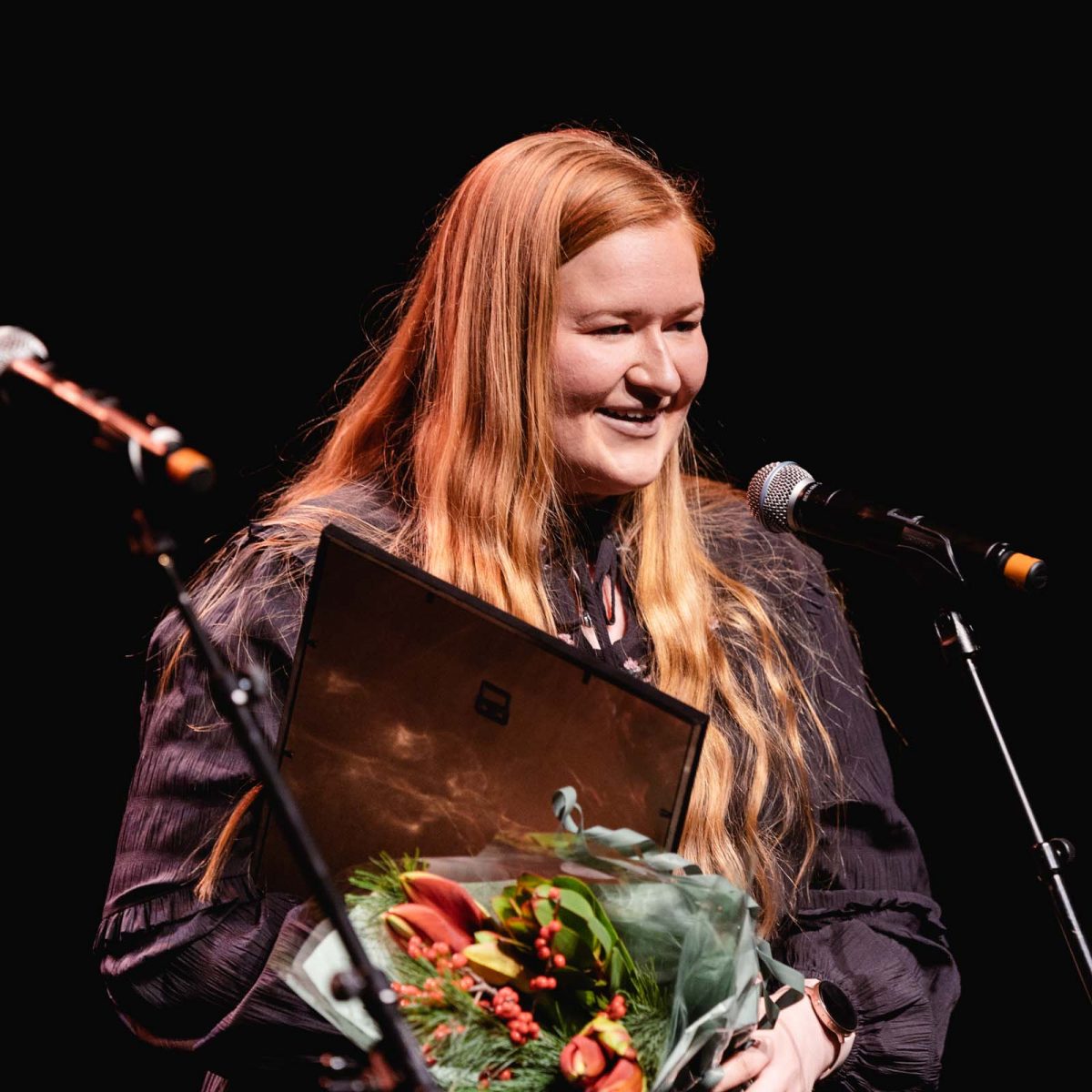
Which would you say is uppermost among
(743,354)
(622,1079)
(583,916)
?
(743,354)

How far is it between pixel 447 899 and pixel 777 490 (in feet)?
2.25

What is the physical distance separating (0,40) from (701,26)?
1324 millimetres

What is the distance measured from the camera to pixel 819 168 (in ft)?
8.81

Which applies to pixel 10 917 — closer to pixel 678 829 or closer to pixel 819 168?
pixel 678 829

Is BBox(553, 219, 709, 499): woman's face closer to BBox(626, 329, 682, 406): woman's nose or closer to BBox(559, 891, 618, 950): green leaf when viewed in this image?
BBox(626, 329, 682, 406): woman's nose

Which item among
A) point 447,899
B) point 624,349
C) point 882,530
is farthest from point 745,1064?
point 624,349

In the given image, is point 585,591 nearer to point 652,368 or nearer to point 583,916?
point 652,368

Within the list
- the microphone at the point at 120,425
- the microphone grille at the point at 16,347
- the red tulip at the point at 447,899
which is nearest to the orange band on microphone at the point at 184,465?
the microphone at the point at 120,425

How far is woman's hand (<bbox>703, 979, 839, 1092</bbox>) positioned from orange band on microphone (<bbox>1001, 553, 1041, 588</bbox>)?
522mm

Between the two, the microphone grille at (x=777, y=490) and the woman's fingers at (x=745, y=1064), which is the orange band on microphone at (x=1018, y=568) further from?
the woman's fingers at (x=745, y=1064)

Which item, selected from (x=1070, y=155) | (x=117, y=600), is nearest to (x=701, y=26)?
(x=1070, y=155)

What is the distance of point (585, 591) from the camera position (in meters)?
1.86

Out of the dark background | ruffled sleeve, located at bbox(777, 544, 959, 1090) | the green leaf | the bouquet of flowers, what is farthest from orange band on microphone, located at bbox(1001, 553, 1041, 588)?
the dark background

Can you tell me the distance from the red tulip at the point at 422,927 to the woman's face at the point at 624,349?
2.81 feet
